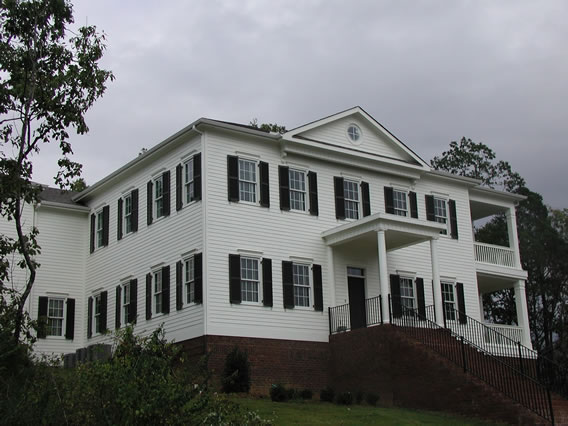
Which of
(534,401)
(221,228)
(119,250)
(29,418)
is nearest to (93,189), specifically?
(119,250)

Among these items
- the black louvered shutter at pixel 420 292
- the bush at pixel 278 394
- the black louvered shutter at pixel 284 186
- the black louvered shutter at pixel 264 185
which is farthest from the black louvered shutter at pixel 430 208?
the bush at pixel 278 394

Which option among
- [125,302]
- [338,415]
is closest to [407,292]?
[338,415]

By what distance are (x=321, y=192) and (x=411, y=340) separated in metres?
6.78

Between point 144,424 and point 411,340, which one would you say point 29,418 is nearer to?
point 144,424

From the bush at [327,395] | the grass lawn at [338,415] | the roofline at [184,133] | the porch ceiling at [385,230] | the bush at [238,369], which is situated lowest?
the grass lawn at [338,415]

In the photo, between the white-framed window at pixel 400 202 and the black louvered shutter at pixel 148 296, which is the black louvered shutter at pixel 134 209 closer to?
the black louvered shutter at pixel 148 296

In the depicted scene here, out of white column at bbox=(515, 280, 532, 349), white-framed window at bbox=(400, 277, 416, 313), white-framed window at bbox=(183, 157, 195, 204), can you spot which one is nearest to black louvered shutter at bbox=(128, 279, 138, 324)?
white-framed window at bbox=(183, 157, 195, 204)

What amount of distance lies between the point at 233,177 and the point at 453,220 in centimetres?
1044

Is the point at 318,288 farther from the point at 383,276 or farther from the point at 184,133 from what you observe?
the point at 184,133

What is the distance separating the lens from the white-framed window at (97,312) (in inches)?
1179

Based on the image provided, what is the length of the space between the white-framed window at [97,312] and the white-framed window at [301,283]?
8.71m

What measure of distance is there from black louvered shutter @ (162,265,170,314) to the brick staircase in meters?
5.64

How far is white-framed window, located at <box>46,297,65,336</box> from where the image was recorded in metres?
30.1

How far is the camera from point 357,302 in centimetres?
2747
